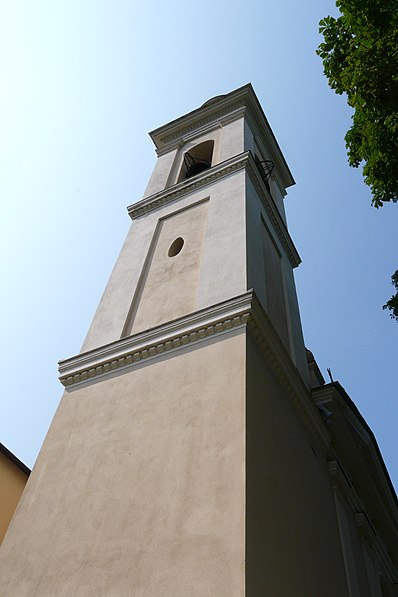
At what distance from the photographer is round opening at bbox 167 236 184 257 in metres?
9.84

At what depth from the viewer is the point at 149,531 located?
508 centimetres

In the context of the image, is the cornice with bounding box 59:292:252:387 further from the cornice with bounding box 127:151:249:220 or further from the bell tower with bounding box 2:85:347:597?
the cornice with bounding box 127:151:249:220

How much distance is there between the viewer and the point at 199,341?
702 centimetres

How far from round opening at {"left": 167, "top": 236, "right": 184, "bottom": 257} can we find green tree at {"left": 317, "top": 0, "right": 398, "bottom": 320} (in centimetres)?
366

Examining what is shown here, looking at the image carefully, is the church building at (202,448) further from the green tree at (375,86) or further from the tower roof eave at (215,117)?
the tower roof eave at (215,117)

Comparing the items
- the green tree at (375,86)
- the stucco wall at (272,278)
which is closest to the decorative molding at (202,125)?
the stucco wall at (272,278)

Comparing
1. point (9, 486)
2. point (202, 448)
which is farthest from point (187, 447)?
point (9, 486)

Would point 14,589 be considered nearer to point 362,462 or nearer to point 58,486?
point 58,486

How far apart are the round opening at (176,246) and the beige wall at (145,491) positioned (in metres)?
3.16

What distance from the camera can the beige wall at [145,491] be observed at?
4.67m

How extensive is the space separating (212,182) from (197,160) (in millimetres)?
3705

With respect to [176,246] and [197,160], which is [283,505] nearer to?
[176,246]

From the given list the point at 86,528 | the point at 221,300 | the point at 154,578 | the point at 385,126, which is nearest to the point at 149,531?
the point at 154,578

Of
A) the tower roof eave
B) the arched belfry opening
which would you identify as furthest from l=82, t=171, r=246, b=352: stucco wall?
the tower roof eave
